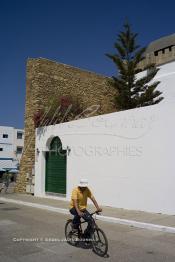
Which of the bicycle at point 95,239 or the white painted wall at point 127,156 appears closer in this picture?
the bicycle at point 95,239

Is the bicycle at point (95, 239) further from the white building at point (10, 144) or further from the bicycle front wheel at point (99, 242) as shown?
the white building at point (10, 144)

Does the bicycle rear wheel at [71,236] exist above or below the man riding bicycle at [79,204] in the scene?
below

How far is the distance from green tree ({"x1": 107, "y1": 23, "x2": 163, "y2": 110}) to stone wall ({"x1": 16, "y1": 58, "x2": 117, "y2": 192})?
310 cm

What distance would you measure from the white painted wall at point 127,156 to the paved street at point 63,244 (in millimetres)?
2380

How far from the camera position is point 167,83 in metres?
20.9

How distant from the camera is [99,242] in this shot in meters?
6.53

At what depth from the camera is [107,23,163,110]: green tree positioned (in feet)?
67.4

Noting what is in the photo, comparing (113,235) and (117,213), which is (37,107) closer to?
(117,213)

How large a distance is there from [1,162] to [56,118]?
38.3 metres

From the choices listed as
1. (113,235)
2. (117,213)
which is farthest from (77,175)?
(113,235)

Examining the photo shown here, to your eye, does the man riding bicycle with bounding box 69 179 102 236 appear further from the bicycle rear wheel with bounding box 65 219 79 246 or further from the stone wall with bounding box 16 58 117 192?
the stone wall with bounding box 16 58 117 192

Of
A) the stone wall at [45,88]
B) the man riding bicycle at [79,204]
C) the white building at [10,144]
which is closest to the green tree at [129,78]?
the stone wall at [45,88]

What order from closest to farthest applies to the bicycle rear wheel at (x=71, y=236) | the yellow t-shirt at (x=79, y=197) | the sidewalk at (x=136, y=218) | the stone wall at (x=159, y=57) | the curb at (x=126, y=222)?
the yellow t-shirt at (x=79, y=197) < the bicycle rear wheel at (x=71, y=236) < the curb at (x=126, y=222) < the sidewalk at (x=136, y=218) < the stone wall at (x=159, y=57)

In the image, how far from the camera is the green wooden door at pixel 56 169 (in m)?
16.6
